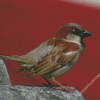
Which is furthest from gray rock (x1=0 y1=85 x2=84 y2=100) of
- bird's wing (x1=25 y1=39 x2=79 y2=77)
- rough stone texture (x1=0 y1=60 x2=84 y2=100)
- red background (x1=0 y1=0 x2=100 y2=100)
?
red background (x1=0 y1=0 x2=100 y2=100)

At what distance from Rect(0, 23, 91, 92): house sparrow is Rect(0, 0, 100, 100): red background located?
65 centimetres

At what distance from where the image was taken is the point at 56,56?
5.49 ft

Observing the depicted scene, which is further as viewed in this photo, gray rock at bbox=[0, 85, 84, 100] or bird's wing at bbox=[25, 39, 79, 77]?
bird's wing at bbox=[25, 39, 79, 77]

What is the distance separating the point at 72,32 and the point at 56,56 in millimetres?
187

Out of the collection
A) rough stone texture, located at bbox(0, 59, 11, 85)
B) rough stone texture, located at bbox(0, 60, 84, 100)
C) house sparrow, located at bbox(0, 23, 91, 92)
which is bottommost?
rough stone texture, located at bbox(0, 59, 11, 85)

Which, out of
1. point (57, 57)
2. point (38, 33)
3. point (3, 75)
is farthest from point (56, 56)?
point (38, 33)

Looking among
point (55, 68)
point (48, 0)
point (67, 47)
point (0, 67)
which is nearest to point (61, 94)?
point (55, 68)

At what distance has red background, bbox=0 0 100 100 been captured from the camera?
2363 millimetres

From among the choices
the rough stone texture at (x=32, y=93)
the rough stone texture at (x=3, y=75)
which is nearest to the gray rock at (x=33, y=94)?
the rough stone texture at (x=32, y=93)

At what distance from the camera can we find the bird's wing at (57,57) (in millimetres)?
1617

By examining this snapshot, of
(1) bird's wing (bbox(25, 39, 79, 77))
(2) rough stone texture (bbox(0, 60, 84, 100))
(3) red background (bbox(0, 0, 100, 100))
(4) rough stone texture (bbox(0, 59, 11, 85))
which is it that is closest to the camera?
(2) rough stone texture (bbox(0, 60, 84, 100))

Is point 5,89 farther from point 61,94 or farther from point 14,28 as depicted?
point 14,28

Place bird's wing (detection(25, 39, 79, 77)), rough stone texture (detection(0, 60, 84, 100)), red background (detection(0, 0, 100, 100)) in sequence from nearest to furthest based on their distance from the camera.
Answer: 1. rough stone texture (detection(0, 60, 84, 100))
2. bird's wing (detection(25, 39, 79, 77))
3. red background (detection(0, 0, 100, 100))

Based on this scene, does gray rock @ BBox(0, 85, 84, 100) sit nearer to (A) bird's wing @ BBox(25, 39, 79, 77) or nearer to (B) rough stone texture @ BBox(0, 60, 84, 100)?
(B) rough stone texture @ BBox(0, 60, 84, 100)
